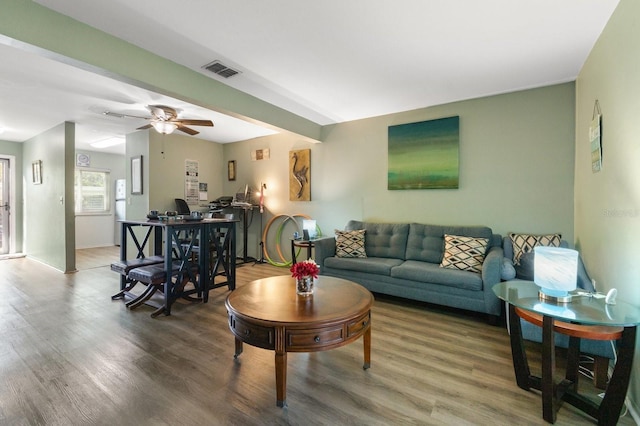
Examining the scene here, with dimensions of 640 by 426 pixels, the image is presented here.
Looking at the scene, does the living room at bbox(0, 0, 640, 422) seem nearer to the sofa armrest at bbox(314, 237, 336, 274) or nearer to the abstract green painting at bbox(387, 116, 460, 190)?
the abstract green painting at bbox(387, 116, 460, 190)

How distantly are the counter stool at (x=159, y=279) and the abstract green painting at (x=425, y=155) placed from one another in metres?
2.94

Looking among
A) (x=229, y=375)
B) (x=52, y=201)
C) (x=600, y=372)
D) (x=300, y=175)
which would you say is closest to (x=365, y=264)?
(x=229, y=375)

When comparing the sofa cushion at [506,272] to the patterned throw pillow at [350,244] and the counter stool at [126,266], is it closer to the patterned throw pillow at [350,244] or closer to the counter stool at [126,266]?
the patterned throw pillow at [350,244]

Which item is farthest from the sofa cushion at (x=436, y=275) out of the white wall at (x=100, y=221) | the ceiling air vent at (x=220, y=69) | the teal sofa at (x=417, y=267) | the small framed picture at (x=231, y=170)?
the white wall at (x=100, y=221)

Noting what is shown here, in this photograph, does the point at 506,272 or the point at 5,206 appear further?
the point at 5,206

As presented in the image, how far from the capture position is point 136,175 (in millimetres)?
5449

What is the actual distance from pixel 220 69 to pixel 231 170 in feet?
11.8

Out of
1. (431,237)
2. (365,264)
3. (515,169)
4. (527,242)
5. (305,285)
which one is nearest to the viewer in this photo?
(305,285)

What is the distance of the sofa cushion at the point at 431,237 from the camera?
351 centimetres

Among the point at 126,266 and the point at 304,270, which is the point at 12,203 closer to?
the point at 126,266

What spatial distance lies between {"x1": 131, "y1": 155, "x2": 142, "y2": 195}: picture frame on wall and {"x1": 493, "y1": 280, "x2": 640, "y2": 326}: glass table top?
5.74 meters

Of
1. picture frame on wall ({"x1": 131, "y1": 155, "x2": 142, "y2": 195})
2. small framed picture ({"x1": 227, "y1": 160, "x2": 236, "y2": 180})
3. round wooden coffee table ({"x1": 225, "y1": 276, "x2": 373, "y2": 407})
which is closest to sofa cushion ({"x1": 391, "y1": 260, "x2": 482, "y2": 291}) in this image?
round wooden coffee table ({"x1": 225, "y1": 276, "x2": 373, "y2": 407})

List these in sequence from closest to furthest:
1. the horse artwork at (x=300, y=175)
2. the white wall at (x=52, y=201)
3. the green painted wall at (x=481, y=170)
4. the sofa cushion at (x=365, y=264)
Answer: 1. the green painted wall at (x=481, y=170)
2. the sofa cushion at (x=365, y=264)
3. the white wall at (x=52, y=201)
4. the horse artwork at (x=300, y=175)

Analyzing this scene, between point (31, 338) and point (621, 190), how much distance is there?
4.64 meters
